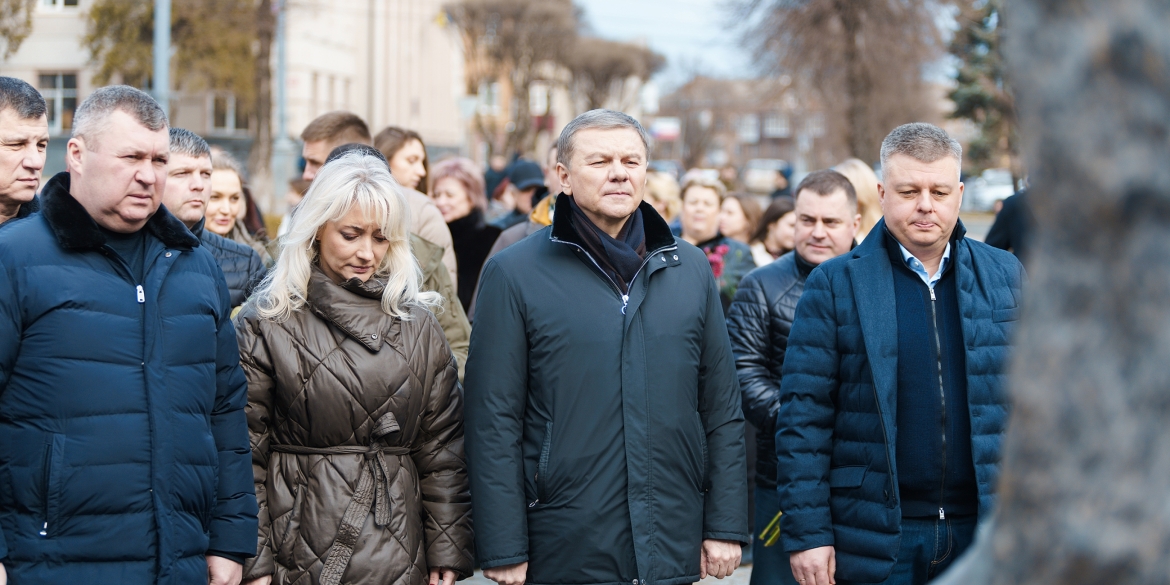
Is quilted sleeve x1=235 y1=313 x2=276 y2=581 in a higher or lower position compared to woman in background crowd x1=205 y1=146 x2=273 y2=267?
lower

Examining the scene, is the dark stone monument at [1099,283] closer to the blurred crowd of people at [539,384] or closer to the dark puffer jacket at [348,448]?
the blurred crowd of people at [539,384]

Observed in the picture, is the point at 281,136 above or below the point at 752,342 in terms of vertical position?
above

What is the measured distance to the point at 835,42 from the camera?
72.2 feet

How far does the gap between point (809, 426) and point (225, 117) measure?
34580 mm

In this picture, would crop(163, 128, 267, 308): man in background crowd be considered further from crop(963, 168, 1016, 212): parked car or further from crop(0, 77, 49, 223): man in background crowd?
crop(963, 168, 1016, 212): parked car

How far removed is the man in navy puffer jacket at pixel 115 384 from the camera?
109 inches

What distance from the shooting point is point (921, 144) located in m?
3.61

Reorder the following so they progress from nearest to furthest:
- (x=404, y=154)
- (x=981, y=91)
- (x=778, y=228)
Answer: (x=404, y=154)
(x=778, y=228)
(x=981, y=91)

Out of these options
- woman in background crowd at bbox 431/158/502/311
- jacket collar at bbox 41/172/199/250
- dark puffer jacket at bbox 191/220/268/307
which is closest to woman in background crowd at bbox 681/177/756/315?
woman in background crowd at bbox 431/158/502/311

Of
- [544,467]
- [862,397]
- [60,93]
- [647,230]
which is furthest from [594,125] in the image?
[60,93]

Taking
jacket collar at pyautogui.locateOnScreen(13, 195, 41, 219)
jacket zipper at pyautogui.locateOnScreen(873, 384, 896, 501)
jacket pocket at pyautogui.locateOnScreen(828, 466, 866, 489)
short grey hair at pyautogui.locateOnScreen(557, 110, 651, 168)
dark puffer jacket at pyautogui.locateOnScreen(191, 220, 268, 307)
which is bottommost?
jacket pocket at pyautogui.locateOnScreen(828, 466, 866, 489)

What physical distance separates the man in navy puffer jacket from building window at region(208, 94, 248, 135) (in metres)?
32.9

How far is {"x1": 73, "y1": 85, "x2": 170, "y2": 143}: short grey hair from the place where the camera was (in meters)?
2.99

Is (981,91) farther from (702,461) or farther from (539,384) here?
(539,384)
